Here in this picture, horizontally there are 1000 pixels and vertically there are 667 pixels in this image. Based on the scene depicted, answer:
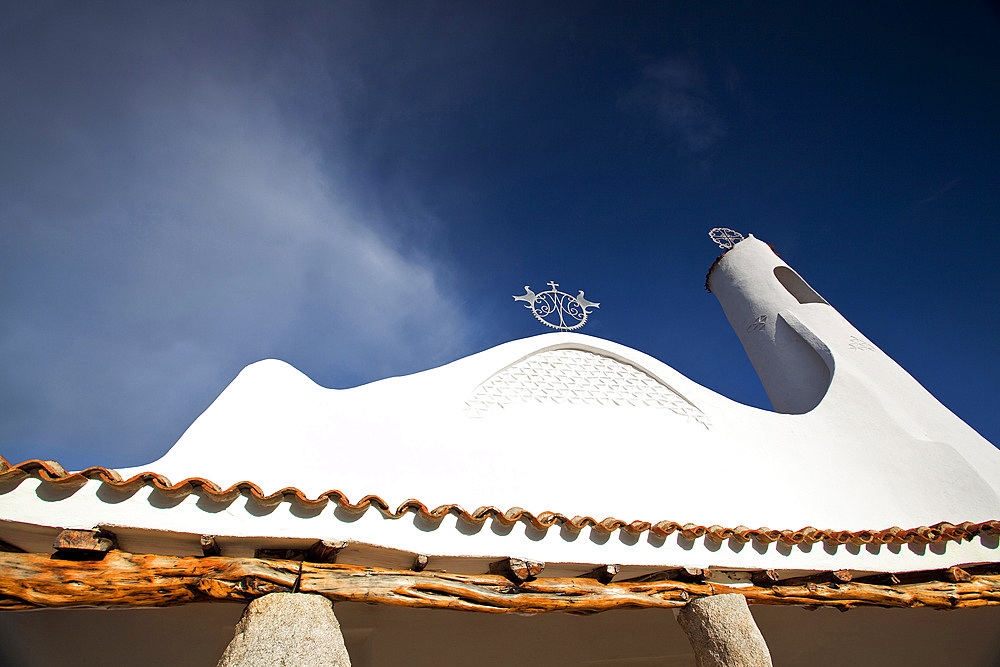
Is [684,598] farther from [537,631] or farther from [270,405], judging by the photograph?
[270,405]

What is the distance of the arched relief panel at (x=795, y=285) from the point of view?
29.3 ft

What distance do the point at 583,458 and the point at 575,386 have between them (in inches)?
43.0

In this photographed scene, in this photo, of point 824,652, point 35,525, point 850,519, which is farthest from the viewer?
point 850,519

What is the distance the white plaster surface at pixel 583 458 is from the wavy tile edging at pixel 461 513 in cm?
6

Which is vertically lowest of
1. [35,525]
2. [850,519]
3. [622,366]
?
[35,525]

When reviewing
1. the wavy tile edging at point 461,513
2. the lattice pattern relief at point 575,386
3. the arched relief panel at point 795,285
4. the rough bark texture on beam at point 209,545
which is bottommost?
the rough bark texture on beam at point 209,545

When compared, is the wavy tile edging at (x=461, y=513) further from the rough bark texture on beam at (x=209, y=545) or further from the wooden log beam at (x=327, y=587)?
the wooden log beam at (x=327, y=587)

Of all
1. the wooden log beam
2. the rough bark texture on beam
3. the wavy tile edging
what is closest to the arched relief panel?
the wavy tile edging

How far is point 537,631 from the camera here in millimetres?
4109

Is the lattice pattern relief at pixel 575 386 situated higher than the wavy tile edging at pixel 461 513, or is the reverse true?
the lattice pattern relief at pixel 575 386

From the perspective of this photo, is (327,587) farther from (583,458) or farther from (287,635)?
(583,458)

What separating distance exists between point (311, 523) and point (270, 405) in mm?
2061

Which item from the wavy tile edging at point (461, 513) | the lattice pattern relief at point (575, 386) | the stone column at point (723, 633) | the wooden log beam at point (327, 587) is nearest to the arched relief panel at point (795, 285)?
the lattice pattern relief at point (575, 386)

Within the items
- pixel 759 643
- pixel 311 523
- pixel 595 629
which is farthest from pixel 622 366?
pixel 311 523
